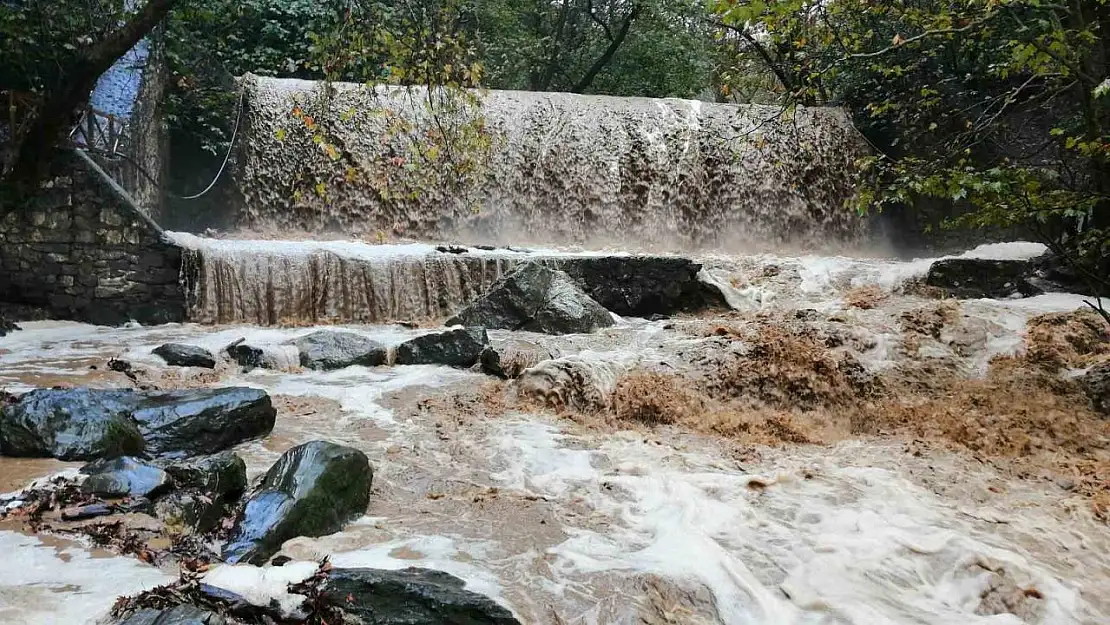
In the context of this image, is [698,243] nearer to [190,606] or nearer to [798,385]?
[798,385]

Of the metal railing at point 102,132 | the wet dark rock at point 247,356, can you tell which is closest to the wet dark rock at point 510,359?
the wet dark rock at point 247,356

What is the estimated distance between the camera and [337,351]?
613 cm

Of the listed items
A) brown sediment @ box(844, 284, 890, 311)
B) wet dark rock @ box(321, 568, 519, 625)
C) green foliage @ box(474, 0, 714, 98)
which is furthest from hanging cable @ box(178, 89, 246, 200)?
wet dark rock @ box(321, 568, 519, 625)

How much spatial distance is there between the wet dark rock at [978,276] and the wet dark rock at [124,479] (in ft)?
26.3

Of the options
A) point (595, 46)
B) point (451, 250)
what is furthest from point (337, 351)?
point (595, 46)

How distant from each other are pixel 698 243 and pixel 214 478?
389 inches

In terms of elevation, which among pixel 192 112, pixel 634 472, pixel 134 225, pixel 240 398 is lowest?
pixel 634 472

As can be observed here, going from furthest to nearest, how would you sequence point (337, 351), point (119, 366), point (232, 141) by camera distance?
point (232, 141) < point (337, 351) < point (119, 366)

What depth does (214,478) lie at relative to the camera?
2984mm

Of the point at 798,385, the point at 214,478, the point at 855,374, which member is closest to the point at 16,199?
the point at 214,478

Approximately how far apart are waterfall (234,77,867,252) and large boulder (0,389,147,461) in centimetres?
764

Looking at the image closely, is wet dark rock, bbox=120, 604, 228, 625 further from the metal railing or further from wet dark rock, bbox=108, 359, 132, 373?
the metal railing

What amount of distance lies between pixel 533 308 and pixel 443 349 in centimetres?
152

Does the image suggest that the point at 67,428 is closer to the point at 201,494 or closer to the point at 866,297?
the point at 201,494
